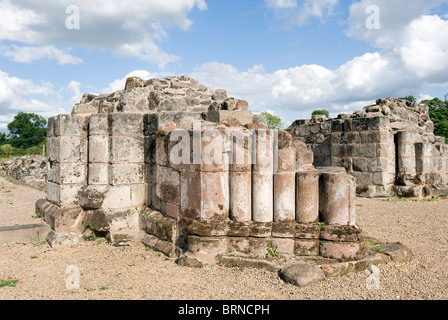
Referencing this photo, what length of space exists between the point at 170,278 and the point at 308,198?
6.32 ft

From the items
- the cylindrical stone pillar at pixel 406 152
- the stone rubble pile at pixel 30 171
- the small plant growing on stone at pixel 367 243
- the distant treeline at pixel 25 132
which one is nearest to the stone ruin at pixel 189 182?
the small plant growing on stone at pixel 367 243

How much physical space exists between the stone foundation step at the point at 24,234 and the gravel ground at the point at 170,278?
0.20 m

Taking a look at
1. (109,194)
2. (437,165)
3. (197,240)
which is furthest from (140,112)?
(437,165)

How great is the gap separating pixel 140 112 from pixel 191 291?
3311 millimetres

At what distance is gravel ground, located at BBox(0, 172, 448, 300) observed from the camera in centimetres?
346

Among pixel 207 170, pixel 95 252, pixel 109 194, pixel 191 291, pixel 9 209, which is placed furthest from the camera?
pixel 9 209

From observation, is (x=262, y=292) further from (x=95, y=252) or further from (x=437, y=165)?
(x=437, y=165)

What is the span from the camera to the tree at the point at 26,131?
47750 millimetres

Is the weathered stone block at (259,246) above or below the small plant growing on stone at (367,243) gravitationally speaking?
above

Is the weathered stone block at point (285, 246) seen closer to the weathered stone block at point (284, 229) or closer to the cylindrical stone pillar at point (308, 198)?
the weathered stone block at point (284, 229)

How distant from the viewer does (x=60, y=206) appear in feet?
18.5

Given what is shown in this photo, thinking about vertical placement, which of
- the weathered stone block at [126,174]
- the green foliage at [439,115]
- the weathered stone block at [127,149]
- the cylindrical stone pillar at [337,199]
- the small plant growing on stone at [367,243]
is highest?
the green foliage at [439,115]

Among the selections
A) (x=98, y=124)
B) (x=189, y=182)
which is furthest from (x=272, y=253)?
(x=98, y=124)

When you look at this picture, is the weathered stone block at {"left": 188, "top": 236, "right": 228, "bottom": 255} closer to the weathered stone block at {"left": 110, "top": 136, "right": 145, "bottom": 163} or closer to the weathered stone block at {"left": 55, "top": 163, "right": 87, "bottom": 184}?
the weathered stone block at {"left": 110, "top": 136, "right": 145, "bottom": 163}
